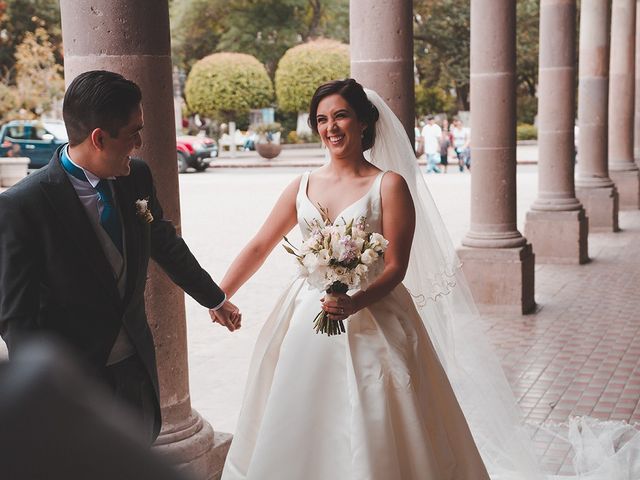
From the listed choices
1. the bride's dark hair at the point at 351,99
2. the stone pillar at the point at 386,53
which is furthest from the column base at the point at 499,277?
the bride's dark hair at the point at 351,99

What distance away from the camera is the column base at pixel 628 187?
17.2m

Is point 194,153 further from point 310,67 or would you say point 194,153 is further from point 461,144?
point 310,67

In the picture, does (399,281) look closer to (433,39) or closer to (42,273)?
(42,273)

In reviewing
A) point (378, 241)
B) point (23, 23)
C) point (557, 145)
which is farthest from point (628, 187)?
point (23, 23)

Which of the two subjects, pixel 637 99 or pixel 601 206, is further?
pixel 637 99

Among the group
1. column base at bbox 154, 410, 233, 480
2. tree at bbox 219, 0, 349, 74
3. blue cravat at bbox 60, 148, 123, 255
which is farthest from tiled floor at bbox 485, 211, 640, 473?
tree at bbox 219, 0, 349, 74

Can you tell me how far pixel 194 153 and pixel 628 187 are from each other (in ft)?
56.0

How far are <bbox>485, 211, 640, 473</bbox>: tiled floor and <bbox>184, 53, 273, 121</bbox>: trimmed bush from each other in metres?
30.3

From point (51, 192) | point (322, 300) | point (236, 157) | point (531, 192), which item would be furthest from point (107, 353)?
point (236, 157)

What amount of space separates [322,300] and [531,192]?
18.3 m

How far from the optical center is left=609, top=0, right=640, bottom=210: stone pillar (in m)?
16.8

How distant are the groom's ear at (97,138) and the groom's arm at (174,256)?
0.41 meters

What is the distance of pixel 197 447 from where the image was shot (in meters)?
4.01

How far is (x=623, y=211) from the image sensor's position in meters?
17.4
